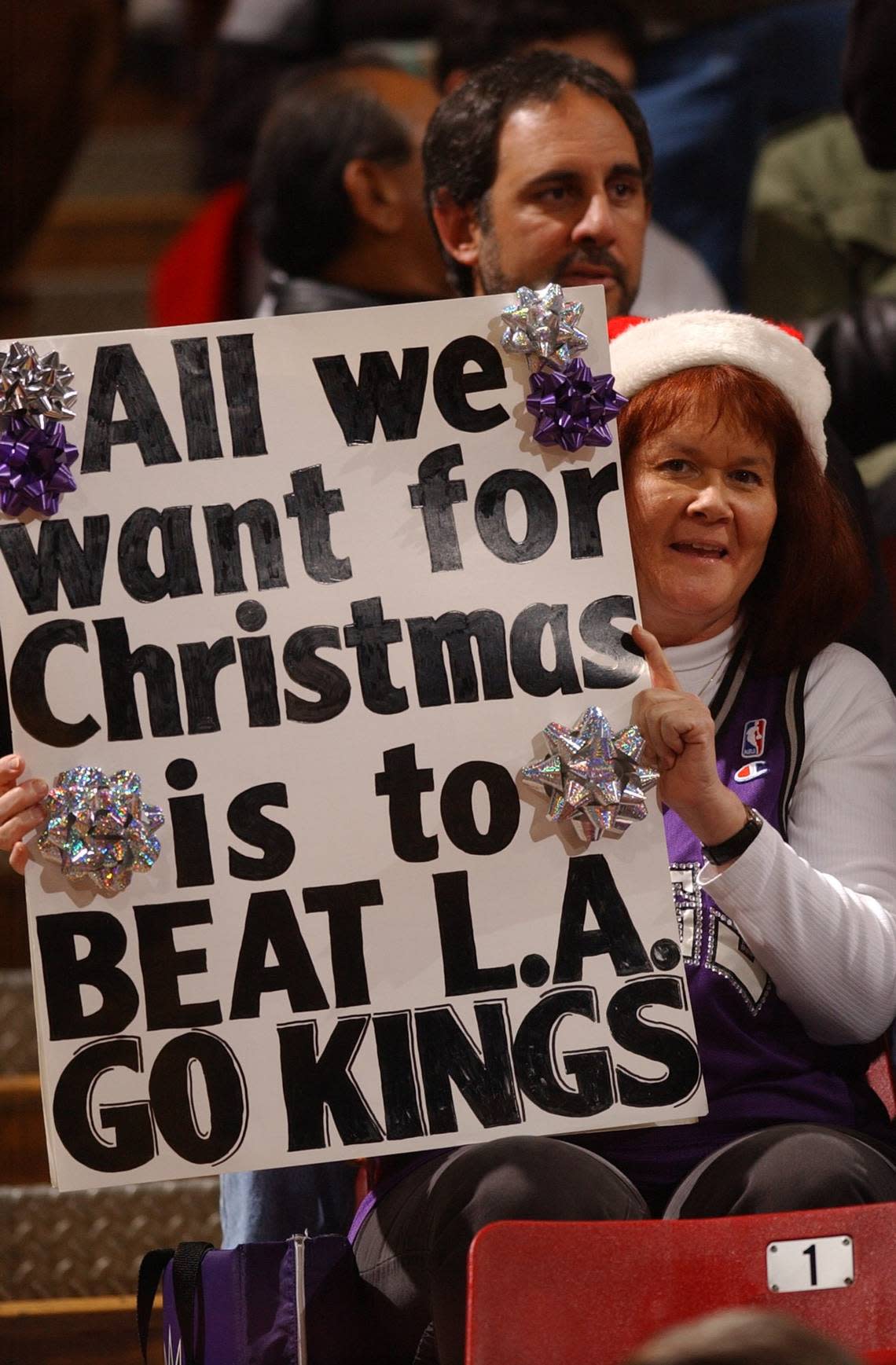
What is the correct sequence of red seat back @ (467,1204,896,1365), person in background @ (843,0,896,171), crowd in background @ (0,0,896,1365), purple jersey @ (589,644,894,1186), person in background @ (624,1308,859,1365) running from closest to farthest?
person in background @ (624,1308,859,1365)
red seat back @ (467,1204,896,1365)
purple jersey @ (589,644,894,1186)
person in background @ (843,0,896,171)
crowd in background @ (0,0,896,1365)

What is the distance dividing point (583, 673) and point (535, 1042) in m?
0.31

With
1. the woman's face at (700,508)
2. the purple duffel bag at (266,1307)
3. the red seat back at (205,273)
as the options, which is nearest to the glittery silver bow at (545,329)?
the woman's face at (700,508)

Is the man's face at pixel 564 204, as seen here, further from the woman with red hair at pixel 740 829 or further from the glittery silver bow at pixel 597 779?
the glittery silver bow at pixel 597 779

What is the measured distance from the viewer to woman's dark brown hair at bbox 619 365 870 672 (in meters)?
1.61

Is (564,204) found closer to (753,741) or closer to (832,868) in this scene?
(753,741)

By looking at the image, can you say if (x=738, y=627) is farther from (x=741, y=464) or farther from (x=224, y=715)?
(x=224, y=715)

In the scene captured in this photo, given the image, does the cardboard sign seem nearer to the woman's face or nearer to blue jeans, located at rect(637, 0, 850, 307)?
the woman's face

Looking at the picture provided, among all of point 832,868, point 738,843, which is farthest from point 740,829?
point 832,868

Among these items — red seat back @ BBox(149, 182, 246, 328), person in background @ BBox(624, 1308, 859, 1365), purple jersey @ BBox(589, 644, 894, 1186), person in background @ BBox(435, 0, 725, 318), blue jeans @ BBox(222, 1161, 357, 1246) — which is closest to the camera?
person in background @ BBox(624, 1308, 859, 1365)

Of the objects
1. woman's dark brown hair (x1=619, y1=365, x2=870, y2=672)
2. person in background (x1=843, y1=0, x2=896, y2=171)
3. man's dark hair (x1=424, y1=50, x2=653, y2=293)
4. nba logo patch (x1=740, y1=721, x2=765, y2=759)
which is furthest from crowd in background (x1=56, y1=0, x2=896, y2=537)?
nba logo patch (x1=740, y1=721, x2=765, y2=759)

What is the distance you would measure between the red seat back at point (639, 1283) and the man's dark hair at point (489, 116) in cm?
115

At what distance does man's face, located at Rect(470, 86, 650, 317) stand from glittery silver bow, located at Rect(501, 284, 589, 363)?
0.41 meters

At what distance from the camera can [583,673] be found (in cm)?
153

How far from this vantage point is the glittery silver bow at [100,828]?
1489 mm
